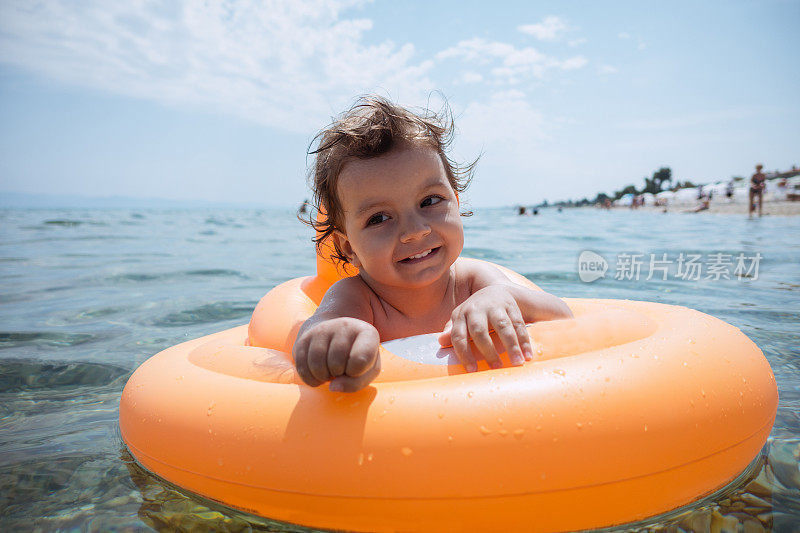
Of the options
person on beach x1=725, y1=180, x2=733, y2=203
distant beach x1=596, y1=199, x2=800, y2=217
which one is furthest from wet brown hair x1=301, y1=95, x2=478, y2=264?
person on beach x1=725, y1=180, x2=733, y2=203

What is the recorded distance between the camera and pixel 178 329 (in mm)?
3633

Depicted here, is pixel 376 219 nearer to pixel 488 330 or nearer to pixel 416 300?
pixel 416 300

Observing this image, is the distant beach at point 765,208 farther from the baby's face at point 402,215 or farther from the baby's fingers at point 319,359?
the baby's fingers at point 319,359

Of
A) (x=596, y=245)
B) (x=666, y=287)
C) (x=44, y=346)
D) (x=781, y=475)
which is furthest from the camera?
(x=596, y=245)

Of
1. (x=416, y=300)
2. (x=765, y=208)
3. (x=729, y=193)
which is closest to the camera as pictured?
(x=416, y=300)

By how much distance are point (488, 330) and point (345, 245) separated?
36.6 inches

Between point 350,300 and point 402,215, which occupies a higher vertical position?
point 402,215

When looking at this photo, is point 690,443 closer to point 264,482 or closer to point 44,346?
point 264,482

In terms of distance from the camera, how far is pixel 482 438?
1207mm

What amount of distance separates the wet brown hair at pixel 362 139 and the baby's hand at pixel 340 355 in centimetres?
78

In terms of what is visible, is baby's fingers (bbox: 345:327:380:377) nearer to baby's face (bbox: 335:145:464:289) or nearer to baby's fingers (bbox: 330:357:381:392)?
baby's fingers (bbox: 330:357:381:392)

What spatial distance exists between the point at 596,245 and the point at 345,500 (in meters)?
9.53

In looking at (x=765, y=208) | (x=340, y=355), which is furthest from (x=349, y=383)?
(x=765, y=208)

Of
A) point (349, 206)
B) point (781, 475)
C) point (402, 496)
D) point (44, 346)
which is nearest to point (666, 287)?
point (781, 475)
